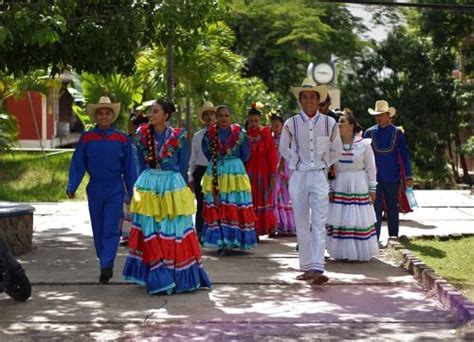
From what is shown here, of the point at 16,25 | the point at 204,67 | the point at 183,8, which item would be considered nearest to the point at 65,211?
the point at 204,67

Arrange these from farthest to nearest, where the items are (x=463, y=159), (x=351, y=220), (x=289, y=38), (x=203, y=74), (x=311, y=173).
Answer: (x=289, y=38) → (x=463, y=159) → (x=203, y=74) → (x=351, y=220) → (x=311, y=173)

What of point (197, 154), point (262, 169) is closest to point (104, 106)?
point (197, 154)

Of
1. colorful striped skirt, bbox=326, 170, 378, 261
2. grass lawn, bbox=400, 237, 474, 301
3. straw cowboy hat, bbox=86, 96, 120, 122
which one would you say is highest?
straw cowboy hat, bbox=86, 96, 120, 122

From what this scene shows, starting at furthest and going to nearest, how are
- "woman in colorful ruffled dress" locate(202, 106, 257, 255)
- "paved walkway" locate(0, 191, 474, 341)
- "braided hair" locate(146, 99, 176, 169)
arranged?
1. "woman in colorful ruffled dress" locate(202, 106, 257, 255)
2. "braided hair" locate(146, 99, 176, 169)
3. "paved walkway" locate(0, 191, 474, 341)

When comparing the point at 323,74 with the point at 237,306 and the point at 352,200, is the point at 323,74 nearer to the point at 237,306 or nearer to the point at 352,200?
the point at 352,200

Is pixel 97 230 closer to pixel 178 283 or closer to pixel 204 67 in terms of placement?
pixel 178 283

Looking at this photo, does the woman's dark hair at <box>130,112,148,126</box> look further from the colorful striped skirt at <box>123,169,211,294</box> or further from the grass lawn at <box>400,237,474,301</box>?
the grass lawn at <box>400,237,474,301</box>

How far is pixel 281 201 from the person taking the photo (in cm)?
1339

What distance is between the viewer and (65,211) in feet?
57.3

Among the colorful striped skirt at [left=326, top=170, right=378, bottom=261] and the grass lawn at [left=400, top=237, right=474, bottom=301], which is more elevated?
the colorful striped skirt at [left=326, top=170, right=378, bottom=261]

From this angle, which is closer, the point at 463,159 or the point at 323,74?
the point at 323,74

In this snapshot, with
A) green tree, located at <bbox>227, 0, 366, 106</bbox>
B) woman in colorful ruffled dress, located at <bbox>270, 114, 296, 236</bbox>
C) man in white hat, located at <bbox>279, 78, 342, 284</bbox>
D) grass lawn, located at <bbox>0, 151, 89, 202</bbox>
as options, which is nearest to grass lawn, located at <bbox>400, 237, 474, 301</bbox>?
man in white hat, located at <bbox>279, 78, 342, 284</bbox>

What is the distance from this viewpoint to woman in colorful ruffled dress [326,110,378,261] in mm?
10617

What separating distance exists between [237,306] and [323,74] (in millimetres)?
11295
